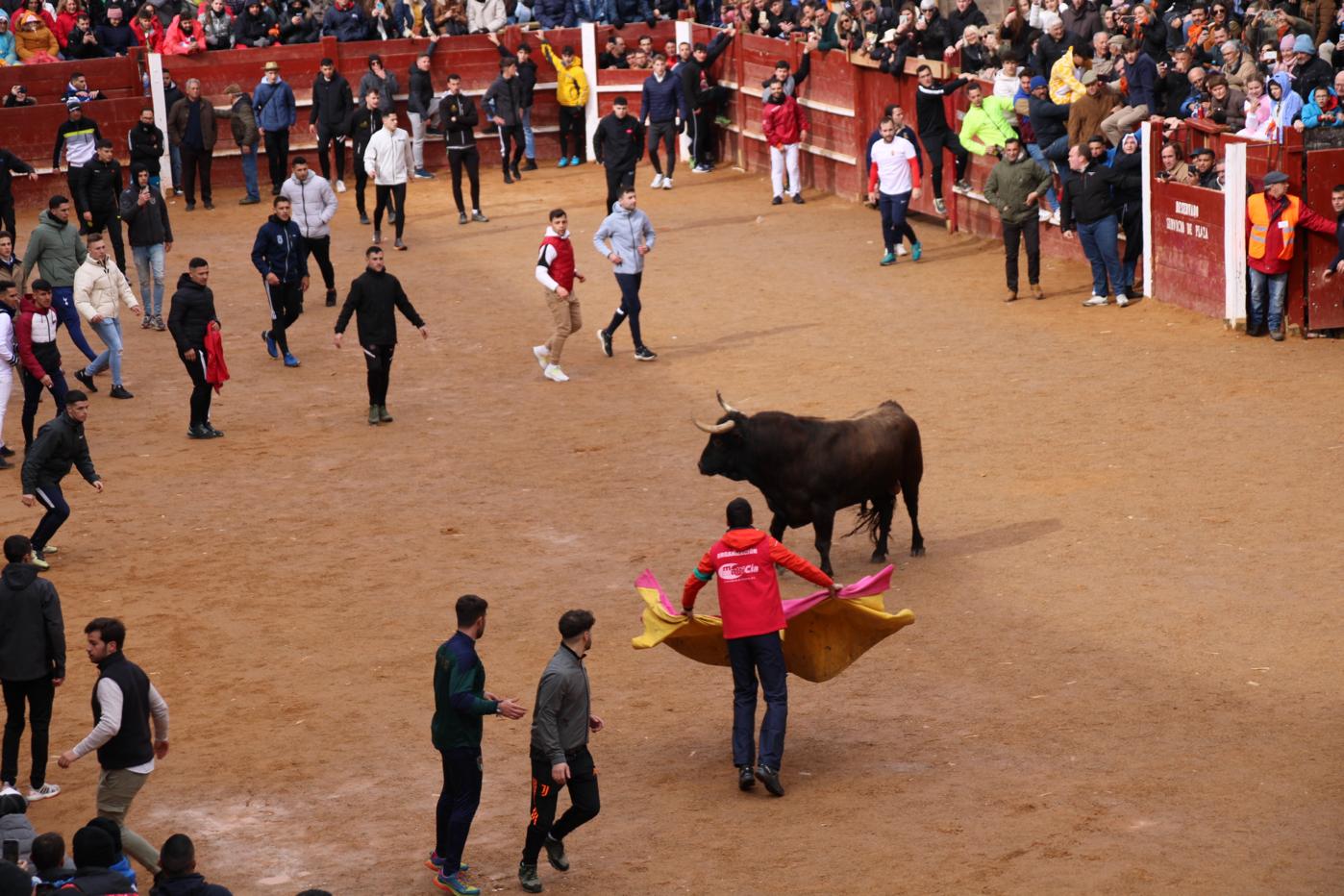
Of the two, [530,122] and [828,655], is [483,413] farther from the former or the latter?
[530,122]

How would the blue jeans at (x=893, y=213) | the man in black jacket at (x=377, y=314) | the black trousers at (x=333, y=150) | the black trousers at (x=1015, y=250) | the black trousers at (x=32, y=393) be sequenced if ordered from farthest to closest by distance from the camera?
the black trousers at (x=333, y=150) < the blue jeans at (x=893, y=213) < the black trousers at (x=1015, y=250) < the man in black jacket at (x=377, y=314) < the black trousers at (x=32, y=393)

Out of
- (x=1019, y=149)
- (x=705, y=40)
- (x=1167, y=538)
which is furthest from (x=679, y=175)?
(x=1167, y=538)

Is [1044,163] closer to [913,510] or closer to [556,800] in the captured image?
[913,510]

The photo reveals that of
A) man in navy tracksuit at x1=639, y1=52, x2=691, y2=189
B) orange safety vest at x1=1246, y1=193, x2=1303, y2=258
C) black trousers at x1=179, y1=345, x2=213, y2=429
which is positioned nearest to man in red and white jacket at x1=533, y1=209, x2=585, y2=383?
black trousers at x1=179, y1=345, x2=213, y2=429

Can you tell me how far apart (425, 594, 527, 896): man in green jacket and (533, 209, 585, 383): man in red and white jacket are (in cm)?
1003

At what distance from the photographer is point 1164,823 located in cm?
894

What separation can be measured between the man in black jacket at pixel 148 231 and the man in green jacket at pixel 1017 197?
935cm

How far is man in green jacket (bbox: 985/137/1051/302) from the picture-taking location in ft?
68.5

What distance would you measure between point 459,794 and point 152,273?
46.5 ft

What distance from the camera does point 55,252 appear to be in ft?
61.2

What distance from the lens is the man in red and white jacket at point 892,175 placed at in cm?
2294

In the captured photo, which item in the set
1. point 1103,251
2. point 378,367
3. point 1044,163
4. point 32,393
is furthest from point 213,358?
point 1044,163

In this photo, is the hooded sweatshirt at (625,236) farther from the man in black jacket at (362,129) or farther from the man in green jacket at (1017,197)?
the man in black jacket at (362,129)

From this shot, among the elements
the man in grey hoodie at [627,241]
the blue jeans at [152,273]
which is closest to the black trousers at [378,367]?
the man in grey hoodie at [627,241]
